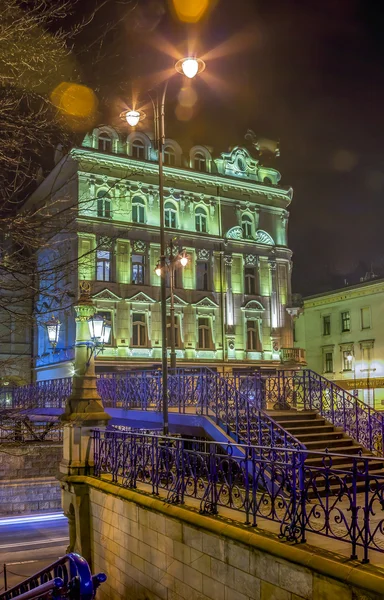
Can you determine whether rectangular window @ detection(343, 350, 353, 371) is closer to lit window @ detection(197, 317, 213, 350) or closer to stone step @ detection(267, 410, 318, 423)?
lit window @ detection(197, 317, 213, 350)

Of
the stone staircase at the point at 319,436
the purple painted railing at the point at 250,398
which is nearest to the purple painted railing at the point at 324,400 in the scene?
the purple painted railing at the point at 250,398

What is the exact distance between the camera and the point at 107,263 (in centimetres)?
3612

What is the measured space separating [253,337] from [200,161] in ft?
42.9

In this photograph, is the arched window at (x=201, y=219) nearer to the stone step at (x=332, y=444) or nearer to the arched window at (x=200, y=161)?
the arched window at (x=200, y=161)

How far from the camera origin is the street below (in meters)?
15.3

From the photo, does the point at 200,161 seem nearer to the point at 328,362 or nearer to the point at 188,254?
the point at 188,254

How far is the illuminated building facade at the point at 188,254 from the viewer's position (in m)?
35.3

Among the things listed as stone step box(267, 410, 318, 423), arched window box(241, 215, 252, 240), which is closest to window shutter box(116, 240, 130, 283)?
arched window box(241, 215, 252, 240)

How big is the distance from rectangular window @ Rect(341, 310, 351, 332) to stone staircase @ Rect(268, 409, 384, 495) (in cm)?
3353

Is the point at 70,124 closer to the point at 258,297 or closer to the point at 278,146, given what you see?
the point at 258,297

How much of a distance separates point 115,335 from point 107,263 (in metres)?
4.65

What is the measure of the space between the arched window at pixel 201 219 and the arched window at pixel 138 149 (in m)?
5.30

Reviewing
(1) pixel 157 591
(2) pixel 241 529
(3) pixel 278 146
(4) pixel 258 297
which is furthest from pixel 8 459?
(3) pixel 278 146

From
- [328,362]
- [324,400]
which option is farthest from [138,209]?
[324,400]
